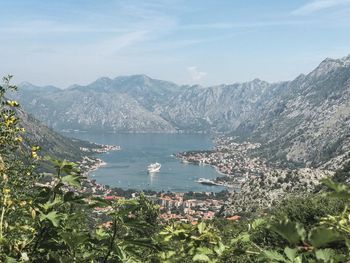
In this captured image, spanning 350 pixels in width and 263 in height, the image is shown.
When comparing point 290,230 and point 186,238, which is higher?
point 290,230

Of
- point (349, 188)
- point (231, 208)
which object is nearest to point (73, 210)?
point (349, 188)

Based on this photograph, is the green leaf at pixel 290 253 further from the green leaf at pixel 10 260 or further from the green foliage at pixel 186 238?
the green leaf at pixel 10 260

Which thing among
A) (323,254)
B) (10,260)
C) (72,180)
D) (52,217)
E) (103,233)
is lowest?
(103,233)

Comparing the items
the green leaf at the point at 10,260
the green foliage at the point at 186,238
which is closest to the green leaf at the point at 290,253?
the green foliage at the point at 186,238

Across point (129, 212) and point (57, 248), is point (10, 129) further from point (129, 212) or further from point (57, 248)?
point (129, 212)

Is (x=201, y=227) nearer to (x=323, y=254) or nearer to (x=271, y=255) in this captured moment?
(x=271, y=255)

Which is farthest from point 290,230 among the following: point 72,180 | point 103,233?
point 103,233

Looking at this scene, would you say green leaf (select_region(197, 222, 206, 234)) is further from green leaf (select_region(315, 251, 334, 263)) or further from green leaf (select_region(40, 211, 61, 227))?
green leaf (select_region(315, 251, 334, 263))

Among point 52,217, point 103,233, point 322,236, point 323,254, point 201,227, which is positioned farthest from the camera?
point 103,233

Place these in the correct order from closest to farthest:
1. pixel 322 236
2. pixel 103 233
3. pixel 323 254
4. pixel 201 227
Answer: pixel 322 236 → pixel 323 254 → pixel 201 227 → pixel 103 233
